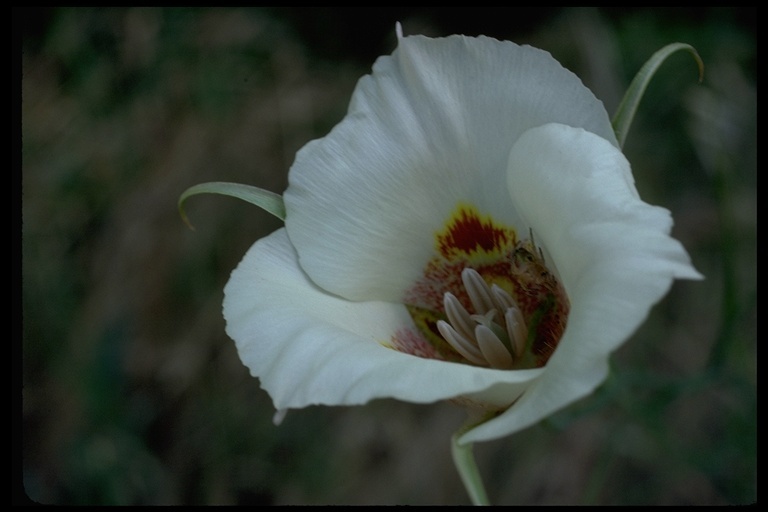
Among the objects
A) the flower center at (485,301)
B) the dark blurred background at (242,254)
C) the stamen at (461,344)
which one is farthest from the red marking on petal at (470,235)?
the dark blurred background at (242,254)

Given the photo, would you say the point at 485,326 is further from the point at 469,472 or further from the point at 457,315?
the point at 469,472

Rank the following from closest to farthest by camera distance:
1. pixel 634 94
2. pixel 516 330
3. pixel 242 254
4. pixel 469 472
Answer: pixel 469 472 < pixel 634 94 < pixel 516 330 < pixel 242 254

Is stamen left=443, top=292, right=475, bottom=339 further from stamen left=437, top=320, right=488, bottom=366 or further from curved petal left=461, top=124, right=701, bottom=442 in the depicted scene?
curved petal left=461, top=124, right=701, bottom=442

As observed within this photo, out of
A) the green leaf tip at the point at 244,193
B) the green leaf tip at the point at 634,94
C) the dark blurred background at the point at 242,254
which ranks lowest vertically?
the dark blurred background at the point at 242,254

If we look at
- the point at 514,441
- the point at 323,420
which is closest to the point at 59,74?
the point at 323,420

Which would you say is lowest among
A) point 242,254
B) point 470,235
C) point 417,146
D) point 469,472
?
point 242,254

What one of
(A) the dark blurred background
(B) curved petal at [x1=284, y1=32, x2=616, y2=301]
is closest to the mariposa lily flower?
(B) curved petal at [x1=284, y1=32, x2=616, y2=301]

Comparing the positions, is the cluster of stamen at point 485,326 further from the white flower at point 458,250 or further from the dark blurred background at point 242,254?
the dark blurred background at point 242,254

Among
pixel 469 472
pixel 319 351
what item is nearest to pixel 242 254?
pixel 319 351
